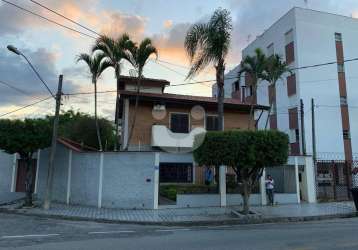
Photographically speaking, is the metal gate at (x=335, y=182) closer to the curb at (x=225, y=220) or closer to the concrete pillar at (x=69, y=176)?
the curb at (x=225, y=220)

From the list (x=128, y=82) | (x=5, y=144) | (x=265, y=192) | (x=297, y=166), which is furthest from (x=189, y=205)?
(x=128, y=82)

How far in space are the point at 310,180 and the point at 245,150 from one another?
8.25 m

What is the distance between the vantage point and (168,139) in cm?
2277

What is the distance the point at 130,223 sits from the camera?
14.0m

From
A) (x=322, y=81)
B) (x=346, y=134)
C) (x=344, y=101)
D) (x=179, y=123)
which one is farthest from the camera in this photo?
(x=344, y=101)

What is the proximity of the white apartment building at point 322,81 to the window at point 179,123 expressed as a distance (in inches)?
620

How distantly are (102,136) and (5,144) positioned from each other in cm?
1441

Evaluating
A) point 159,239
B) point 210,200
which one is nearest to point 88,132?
point 210,200

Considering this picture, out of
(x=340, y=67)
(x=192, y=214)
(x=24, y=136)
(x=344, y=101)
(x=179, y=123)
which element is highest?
(x=340, y=67)

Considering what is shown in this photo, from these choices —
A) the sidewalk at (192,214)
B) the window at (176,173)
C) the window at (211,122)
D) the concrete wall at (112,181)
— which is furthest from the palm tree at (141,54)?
the sidewalk at (192,214)

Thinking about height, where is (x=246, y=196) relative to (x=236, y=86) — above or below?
below

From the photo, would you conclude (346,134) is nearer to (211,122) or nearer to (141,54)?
(211,122)

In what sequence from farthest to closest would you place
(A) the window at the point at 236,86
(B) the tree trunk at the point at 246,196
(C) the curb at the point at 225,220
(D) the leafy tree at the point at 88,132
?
(A) the window at the point at 236,86
(D) the leafy tree at the point at 88,132
(B) the tree trunk at the point at 246,196
(C) the curb at the point at 225,220

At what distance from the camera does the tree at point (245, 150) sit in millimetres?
15211
